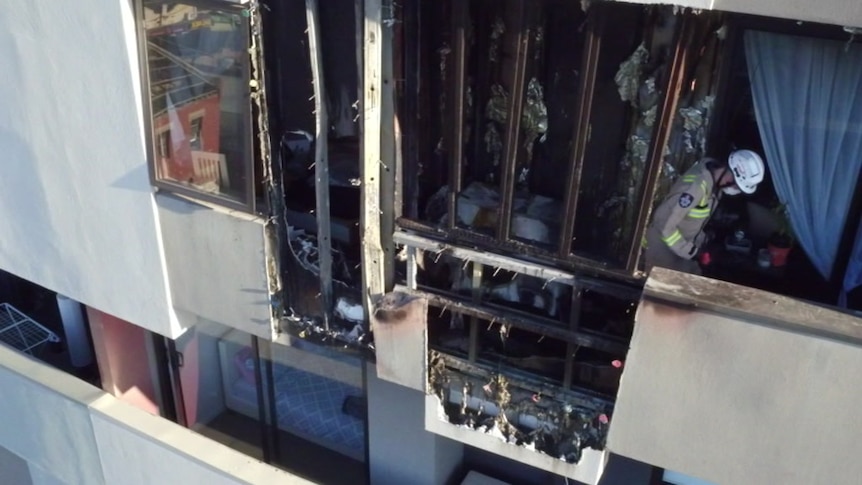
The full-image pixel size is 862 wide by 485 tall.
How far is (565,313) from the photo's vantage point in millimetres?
5766

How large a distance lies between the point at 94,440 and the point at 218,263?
10.7ft

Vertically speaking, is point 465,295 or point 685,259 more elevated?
point 685,259

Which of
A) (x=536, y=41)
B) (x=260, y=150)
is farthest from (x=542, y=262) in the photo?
(x=260, y=150)

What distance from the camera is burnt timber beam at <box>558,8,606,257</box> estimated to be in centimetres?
453

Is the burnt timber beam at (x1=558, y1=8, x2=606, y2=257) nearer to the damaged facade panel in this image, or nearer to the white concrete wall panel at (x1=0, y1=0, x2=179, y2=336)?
the damaged facade panel

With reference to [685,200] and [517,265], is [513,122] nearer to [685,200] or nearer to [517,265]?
[517,265]

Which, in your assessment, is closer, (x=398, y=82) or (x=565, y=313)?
(x=398, y=82)

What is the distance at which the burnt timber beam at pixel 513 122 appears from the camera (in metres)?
4.72

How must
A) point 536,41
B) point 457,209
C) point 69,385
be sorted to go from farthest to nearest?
point 69,385
point 457,209
point 536,41

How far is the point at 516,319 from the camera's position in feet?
18.3

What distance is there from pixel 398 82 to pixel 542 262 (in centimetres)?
160

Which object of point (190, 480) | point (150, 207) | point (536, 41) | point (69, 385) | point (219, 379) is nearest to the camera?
point (536, 41)

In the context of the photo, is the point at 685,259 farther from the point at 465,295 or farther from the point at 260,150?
the point at 260,150

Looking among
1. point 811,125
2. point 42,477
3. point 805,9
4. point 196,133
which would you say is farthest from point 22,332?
point 805,9
